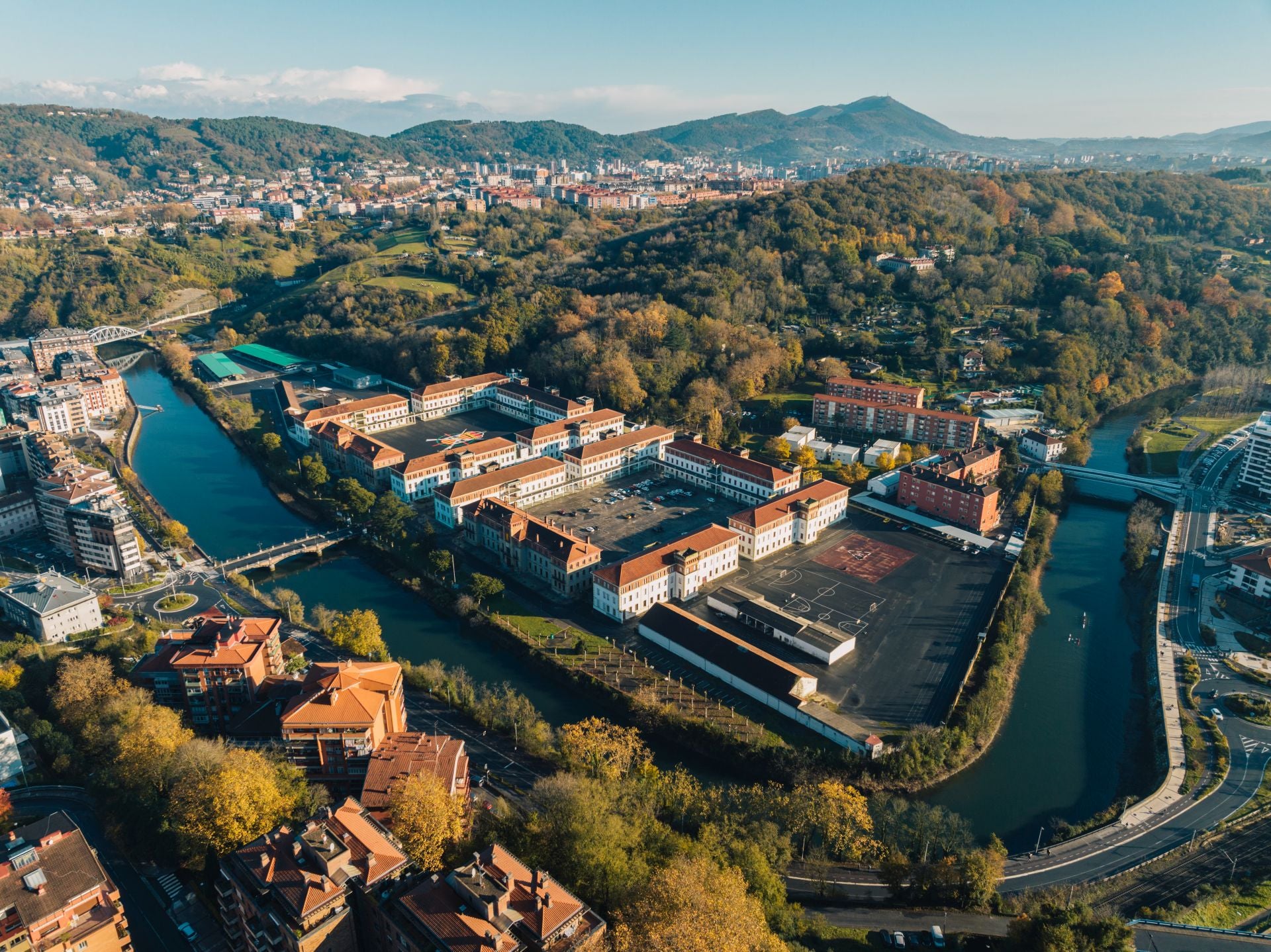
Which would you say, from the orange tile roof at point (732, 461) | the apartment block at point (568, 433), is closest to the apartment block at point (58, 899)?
the apartment block at point (568, 433)

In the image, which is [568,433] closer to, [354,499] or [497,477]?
[497,477]

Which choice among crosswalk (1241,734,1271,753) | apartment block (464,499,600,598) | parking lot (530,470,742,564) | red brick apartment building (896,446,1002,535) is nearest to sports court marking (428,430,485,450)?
parking lot (530,470,742,564)

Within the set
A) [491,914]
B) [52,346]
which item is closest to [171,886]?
[491,914]

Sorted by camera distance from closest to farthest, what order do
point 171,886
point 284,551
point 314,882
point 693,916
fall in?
point 693,916, point 314,882, point 171,886, point 284,551

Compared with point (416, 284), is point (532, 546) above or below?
below

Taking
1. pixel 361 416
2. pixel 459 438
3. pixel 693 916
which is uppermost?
pixel 693 916

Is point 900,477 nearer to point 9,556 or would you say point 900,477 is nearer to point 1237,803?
point 1237,803

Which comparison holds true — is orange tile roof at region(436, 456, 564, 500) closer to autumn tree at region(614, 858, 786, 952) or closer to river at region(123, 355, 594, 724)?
river at region(123, 355, 594, 724)

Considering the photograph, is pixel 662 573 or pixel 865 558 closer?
pixel 662 573
